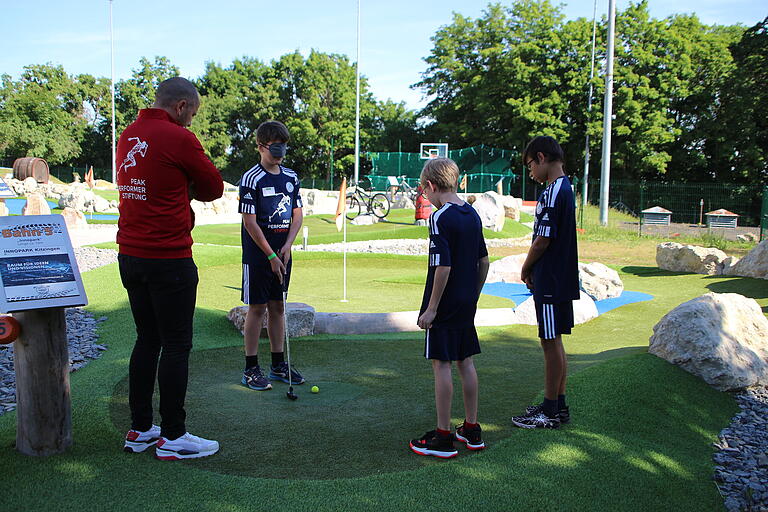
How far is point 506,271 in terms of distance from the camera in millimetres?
9555

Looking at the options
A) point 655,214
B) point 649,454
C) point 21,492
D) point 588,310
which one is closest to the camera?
point 21,492

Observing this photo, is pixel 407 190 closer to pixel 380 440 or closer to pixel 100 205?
pixel 100 205

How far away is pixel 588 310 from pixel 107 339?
4484 millimetres

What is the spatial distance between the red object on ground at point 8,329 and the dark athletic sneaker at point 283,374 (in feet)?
5.70

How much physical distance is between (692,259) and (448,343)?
8.56 metres

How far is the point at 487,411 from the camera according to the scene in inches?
138

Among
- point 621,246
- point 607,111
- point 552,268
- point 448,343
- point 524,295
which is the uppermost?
point 607,111

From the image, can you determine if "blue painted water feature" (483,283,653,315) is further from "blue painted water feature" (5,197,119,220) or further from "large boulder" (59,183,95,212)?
"large boulder" (59,183,95,212)

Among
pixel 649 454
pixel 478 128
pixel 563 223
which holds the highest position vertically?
pixel 478 128

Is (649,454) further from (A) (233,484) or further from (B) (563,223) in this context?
(A) (233,484)

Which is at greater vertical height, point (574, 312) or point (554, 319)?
point (554, 319)

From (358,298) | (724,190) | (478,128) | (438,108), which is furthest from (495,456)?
(438,108)

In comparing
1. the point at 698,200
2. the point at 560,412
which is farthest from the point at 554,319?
the point at 698,200

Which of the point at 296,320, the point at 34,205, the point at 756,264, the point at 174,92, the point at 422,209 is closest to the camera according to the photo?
the point at 174,92
